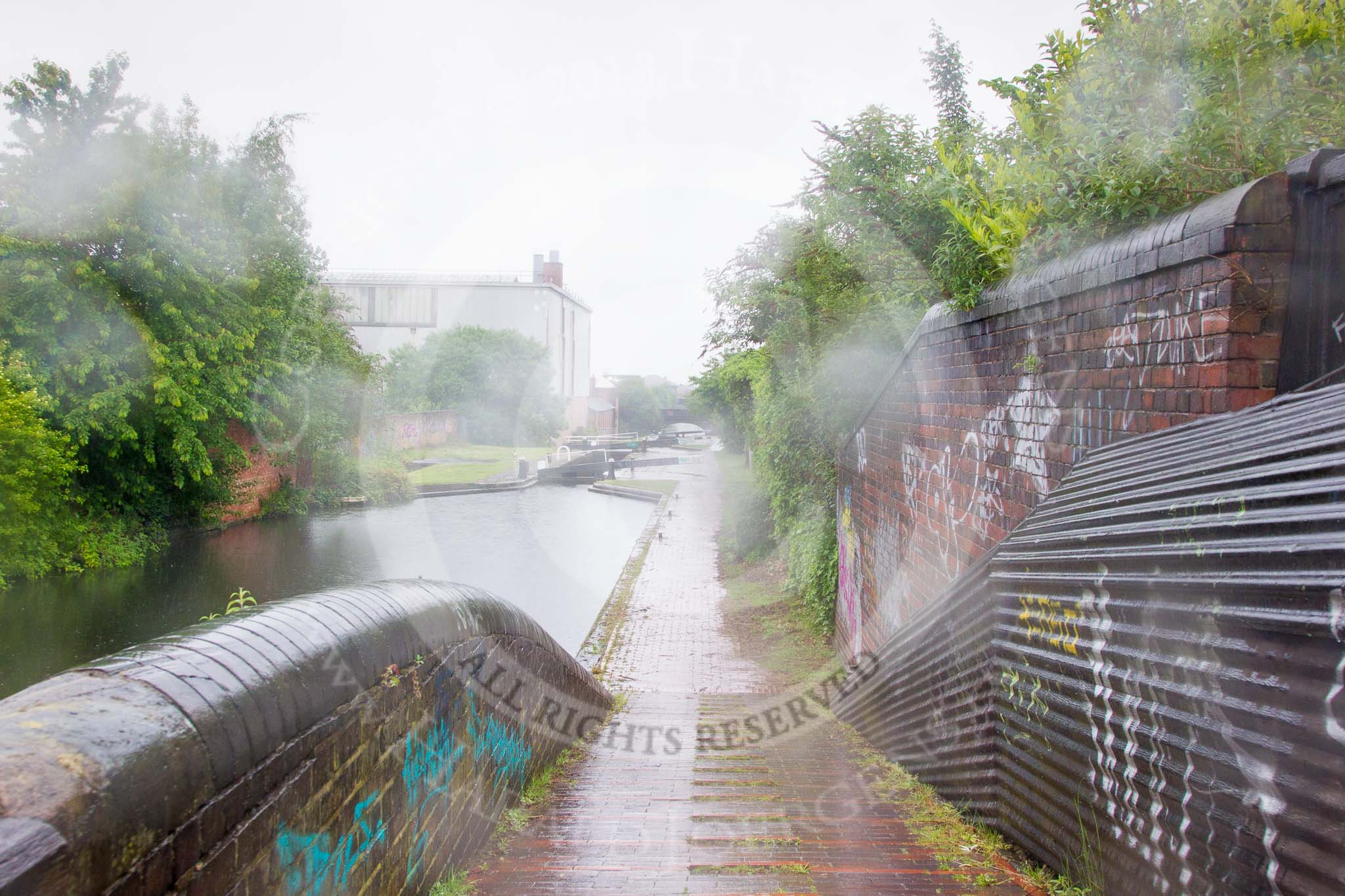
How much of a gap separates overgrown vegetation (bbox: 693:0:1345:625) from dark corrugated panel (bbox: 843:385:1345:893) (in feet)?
3.43

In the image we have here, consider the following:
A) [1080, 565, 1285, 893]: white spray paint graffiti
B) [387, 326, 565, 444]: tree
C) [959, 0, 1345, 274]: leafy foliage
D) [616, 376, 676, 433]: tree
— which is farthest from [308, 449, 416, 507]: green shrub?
[616, 376, 676, 433]: tree

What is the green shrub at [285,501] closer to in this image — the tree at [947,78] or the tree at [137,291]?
the tree at [137,291]

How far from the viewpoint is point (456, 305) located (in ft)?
168

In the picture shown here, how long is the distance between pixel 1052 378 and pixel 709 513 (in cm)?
1955

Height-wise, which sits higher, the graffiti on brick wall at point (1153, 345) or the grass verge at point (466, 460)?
the graffiti on brick wall at point (1153, 345)

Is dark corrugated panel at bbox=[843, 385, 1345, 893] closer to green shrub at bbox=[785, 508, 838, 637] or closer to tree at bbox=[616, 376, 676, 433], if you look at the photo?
green shrub at bbox=[785, 508, 838, 637]

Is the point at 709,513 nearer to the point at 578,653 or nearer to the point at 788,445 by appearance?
the point at 788,445

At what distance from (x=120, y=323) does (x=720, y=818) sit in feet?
47.5

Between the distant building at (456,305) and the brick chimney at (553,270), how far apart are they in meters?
0.04

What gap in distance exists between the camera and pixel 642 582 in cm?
1416

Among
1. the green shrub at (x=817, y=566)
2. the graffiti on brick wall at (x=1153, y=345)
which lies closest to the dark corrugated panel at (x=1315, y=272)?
the graffiti on brick wall at (x=1153, y=345)

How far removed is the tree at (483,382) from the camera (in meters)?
43.4

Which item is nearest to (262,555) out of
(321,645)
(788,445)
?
(788,445)

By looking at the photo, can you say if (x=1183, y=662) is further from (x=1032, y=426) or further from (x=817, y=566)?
(x=817, y=566)
